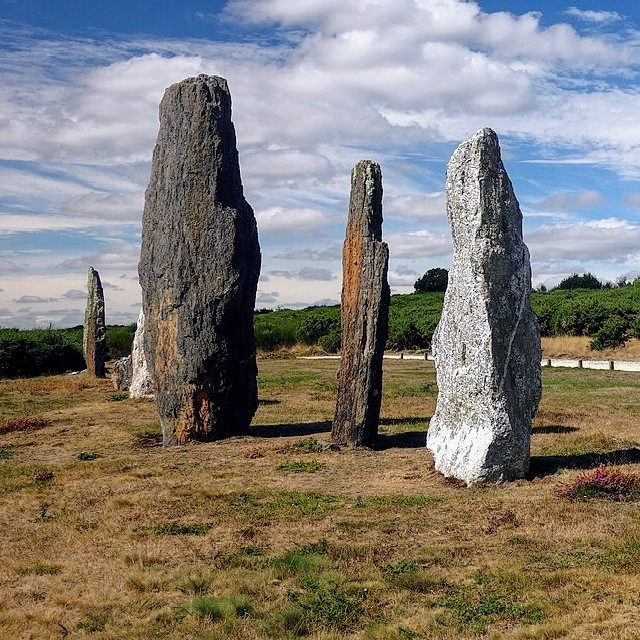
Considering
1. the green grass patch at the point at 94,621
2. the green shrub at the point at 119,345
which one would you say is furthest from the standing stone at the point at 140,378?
the green grass patch at the point at 94,621

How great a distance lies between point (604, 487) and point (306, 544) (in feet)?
13.5

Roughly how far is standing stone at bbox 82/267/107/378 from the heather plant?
877 inches

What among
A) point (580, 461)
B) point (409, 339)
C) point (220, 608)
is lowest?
point (220, 608)

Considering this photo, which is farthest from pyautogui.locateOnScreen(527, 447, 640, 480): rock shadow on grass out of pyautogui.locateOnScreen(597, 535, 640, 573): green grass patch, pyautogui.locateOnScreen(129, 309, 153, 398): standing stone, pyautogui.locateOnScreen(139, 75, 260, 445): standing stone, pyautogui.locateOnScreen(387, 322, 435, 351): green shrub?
pyautogui.locateOnScreen(387, 322, 435, 351): green shrub

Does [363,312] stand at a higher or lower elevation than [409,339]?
higher

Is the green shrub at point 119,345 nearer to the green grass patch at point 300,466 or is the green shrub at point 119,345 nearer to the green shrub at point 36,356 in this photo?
the green shrub at point 36,356

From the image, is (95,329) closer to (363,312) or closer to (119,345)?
(119,345)

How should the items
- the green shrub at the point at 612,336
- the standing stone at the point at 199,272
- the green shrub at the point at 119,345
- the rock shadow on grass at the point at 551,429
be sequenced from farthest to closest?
1. the green shrub at the point at 119,345
2. the green shrub at the point at 612,336
3. the rock shadow on grass at the point at 551,429
4. the standing stone at the point at 199,272

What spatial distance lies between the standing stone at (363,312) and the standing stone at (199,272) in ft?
7.39

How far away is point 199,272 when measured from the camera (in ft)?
53.9

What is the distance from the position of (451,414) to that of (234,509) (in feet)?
11.7

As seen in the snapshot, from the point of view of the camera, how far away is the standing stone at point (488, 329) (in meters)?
11.9

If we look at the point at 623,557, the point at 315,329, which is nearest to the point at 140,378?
the point at 623,557

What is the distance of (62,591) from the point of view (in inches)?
317
